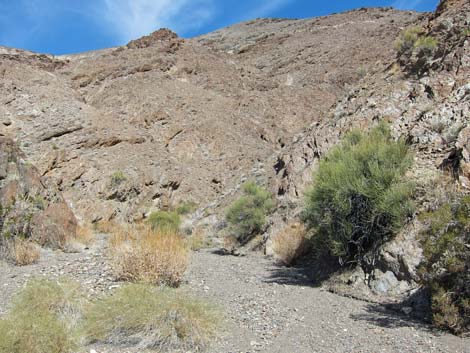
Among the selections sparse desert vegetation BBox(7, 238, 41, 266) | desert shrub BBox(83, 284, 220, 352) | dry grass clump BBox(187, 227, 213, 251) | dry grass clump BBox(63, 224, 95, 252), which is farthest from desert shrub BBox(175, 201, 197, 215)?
desert shrub BBox(83, 284, 220, 352)

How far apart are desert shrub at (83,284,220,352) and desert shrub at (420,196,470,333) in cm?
270

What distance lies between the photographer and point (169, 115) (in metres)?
29.1

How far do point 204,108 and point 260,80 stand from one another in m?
8.65

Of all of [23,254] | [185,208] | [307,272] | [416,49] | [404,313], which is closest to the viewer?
[404,313]

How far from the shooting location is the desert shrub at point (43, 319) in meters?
4.51

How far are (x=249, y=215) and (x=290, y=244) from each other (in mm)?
4022

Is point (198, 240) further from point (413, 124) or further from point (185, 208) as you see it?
point (413, 124)

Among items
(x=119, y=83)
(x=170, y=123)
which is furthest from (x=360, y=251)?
(x=119, y=83)

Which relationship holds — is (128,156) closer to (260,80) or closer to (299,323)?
(260,80)

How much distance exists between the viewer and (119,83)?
3219cm

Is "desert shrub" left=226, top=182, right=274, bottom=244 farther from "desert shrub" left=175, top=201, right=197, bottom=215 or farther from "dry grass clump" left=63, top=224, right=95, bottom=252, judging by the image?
"desert shrub" left=175, top=201, right=197, bottom=215

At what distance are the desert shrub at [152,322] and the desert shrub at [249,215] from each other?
9.67 metres

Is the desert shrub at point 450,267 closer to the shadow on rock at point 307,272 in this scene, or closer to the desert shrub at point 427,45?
the shadow on rock at point 307,272

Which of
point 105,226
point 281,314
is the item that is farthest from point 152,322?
point 105,226
